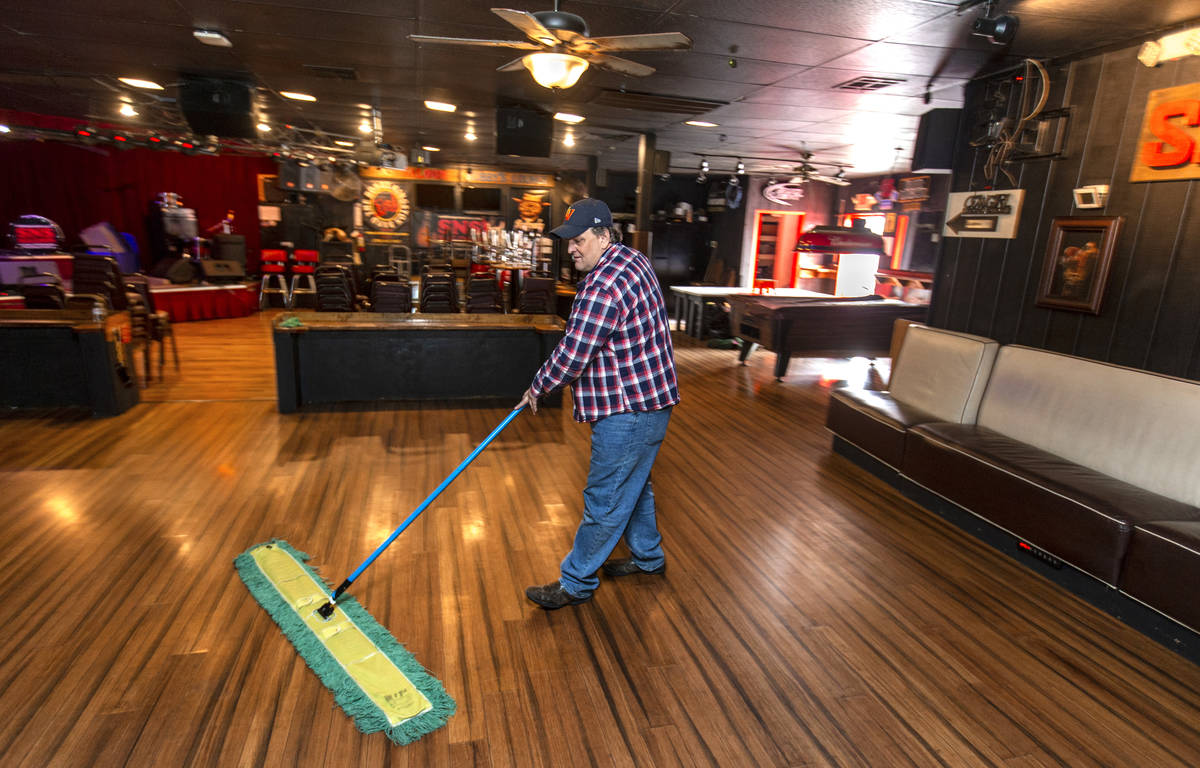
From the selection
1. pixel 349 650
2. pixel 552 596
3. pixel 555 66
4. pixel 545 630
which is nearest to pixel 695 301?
pixel 555 66

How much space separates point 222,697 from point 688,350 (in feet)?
28.0

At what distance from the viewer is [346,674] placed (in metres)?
2.48

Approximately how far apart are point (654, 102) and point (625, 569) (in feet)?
17.8

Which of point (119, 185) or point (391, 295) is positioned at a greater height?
point (119, 185)

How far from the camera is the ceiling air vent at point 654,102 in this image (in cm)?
664

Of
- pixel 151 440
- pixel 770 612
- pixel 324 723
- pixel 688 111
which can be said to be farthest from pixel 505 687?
pixel 688 111

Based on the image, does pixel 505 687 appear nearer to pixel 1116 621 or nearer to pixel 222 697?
pixel 222 697

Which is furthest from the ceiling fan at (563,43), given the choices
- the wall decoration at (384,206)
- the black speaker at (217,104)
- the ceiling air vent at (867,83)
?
the wall decoration at (384,206)

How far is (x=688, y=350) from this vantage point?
33.6 feet

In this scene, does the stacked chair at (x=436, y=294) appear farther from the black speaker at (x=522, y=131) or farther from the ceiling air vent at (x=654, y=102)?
the ceiling air vent at (x=654, y=102)

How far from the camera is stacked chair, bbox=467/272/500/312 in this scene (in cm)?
788

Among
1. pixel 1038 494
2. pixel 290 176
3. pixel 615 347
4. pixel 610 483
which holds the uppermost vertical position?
pixel 290 176

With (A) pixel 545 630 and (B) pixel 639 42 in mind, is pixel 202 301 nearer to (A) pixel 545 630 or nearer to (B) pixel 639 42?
(B) pixel 639 42

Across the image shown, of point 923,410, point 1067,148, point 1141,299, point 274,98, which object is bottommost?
point 923,410
